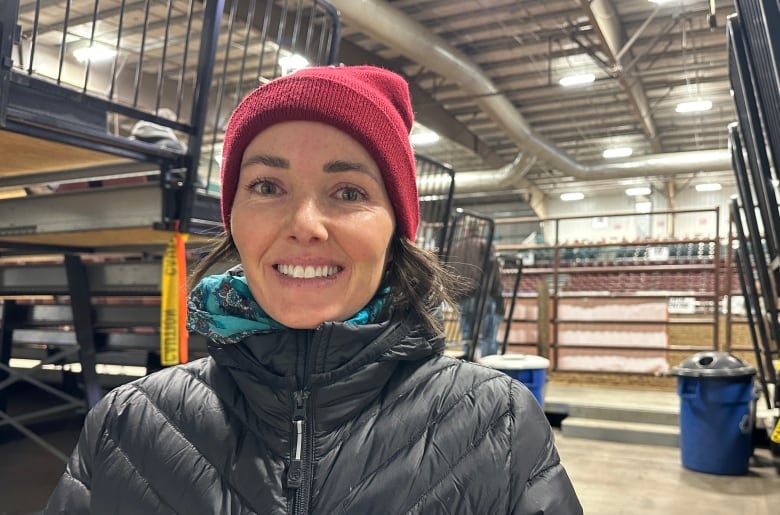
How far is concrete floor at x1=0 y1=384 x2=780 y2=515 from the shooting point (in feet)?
10.1

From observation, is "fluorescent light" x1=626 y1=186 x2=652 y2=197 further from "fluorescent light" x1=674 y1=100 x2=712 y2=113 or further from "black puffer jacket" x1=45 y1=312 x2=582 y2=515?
"black puffer jacket" x1=45 y1=312 x2=582 y2=515

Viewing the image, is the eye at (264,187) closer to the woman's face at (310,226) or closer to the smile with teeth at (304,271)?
the woman's face at (310,226)

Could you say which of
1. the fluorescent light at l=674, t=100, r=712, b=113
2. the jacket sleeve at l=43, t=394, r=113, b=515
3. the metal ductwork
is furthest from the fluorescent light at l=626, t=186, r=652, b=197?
the jacket sleeve at l=43, t=394, r=113, b=515

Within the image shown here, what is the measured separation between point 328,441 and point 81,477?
40cm

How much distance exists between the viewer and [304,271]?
0.85m

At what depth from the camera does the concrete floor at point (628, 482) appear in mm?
3078

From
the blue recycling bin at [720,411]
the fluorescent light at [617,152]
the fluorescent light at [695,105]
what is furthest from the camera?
the fluorescent light at [617,152]

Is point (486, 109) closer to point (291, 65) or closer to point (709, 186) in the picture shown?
point (291, 65)

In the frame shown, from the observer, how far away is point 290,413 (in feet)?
2.66

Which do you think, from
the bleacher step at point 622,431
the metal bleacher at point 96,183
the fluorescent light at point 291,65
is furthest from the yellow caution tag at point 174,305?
the bleacher step at point 622,431

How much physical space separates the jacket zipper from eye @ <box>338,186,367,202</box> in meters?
0.28

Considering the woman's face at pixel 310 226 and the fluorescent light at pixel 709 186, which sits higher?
the fluorescent light at pixel 709 186

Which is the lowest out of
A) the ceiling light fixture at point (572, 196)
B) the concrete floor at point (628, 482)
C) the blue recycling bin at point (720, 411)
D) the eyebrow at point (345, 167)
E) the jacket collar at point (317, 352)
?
the concrete floor at point (628, 482)

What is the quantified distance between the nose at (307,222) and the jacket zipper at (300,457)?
211 millimetres
